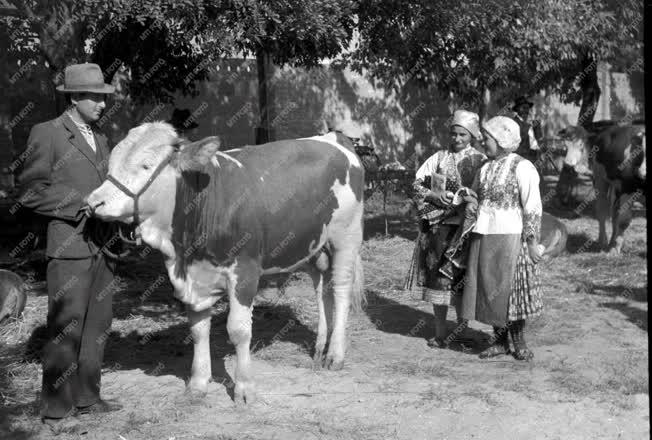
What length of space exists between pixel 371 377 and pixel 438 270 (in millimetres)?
1120

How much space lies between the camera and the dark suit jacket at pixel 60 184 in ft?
16.0

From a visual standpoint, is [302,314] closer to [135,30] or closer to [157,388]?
[157,388]

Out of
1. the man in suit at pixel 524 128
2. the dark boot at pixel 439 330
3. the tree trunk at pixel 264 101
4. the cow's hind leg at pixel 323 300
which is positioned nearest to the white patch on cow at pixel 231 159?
the cow's hind leg at pixel 323 300

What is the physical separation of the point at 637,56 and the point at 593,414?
1344 centimetres

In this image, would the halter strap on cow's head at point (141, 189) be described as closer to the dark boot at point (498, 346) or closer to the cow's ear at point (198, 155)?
the cow's ear at point (198, 155)

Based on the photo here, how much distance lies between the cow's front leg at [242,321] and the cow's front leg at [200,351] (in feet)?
0.90

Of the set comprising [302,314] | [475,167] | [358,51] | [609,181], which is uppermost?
[358,51]

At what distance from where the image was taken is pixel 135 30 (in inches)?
333

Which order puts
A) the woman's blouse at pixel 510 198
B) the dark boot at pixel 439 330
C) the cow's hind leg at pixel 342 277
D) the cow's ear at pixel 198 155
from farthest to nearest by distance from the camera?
the dark boot at pixel 439 330, the cow's hind leg at pixel 342 277, the woman's blouse at pixel 510 198, the cow's ear at pixel 198 155

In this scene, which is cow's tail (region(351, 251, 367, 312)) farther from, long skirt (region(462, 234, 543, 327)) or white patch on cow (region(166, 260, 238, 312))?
white patch on cow (region(166, 260, 238, 312))

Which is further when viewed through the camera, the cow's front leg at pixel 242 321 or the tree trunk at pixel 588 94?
the tree trunk at pixel 588 94

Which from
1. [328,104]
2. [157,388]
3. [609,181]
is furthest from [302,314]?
[328,104]

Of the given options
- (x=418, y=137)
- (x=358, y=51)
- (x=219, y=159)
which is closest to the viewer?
(x=219, y=159)

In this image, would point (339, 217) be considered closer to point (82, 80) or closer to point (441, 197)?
point (441, 197)
